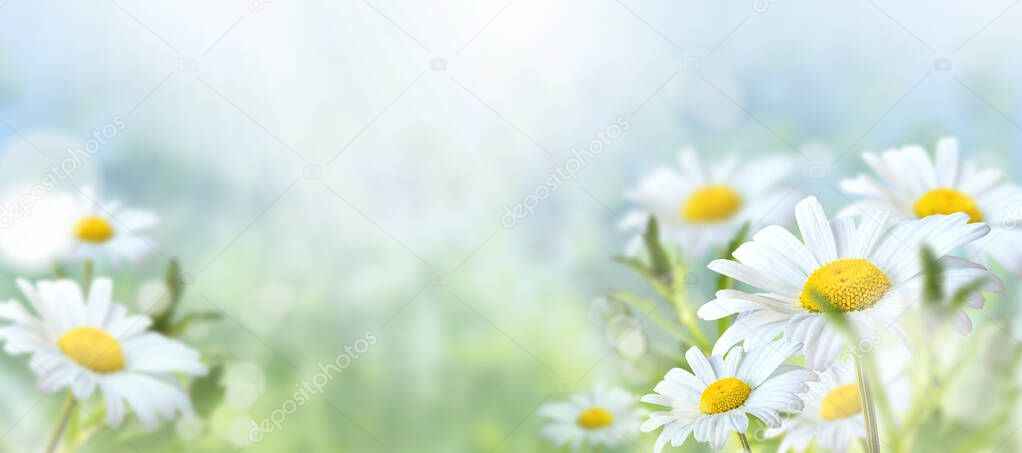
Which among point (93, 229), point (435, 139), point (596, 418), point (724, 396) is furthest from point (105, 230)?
point (724, 396)

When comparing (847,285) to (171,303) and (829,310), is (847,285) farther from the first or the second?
(171,303)

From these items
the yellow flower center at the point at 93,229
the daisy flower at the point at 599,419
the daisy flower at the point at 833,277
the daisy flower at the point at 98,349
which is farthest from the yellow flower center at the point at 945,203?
the yellow flower center at the point at 93,229

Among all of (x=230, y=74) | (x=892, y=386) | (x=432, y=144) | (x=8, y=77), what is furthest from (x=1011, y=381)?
(x=8, y=77)

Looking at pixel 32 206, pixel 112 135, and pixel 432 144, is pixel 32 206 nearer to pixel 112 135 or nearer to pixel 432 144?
pixel 112 135

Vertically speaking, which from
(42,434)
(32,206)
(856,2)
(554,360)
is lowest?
(42,434)

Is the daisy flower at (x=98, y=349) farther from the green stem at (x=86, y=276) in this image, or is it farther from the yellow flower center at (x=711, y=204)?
the yellow flower center at (x=711, y=204)
